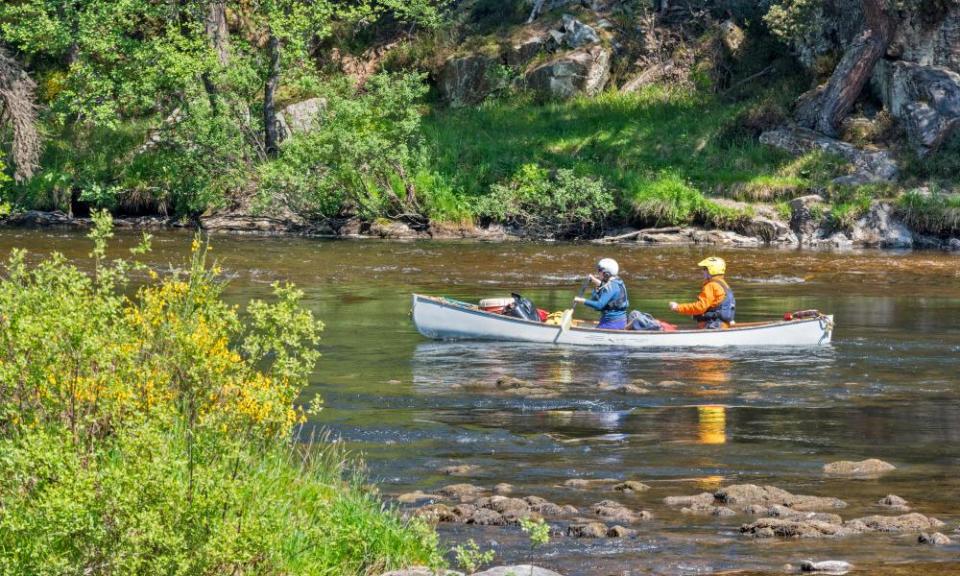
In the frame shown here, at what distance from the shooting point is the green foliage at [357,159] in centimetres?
3206

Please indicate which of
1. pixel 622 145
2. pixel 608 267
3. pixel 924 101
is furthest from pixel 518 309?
pixel 924 101

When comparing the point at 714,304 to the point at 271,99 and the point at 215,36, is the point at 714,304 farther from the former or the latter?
the point at 215,36

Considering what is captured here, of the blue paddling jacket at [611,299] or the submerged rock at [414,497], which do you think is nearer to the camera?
the submerged rock at [414,497]

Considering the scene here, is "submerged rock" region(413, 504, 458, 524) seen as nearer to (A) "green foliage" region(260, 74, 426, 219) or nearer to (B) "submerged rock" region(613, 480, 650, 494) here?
(B) "submerged rock" region(613, 480, 650, 494)

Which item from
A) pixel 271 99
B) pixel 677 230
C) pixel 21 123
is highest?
pixel 271 99

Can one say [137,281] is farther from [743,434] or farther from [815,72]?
[815,72]

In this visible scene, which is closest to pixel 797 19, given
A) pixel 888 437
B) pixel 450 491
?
pixel 888 437

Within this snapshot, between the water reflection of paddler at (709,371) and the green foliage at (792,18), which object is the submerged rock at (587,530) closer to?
the water reflection of paddler at (709,371)

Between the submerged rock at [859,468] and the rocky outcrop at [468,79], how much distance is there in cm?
2853

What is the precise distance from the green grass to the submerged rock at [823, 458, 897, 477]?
2214cm

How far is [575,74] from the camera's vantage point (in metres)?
37.9

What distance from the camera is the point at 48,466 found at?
6375 mm

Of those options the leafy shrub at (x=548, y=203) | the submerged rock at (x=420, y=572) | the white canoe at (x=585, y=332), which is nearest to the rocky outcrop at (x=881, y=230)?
the leafy shrub at (x=548, y=203)

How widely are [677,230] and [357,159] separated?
759 cm
